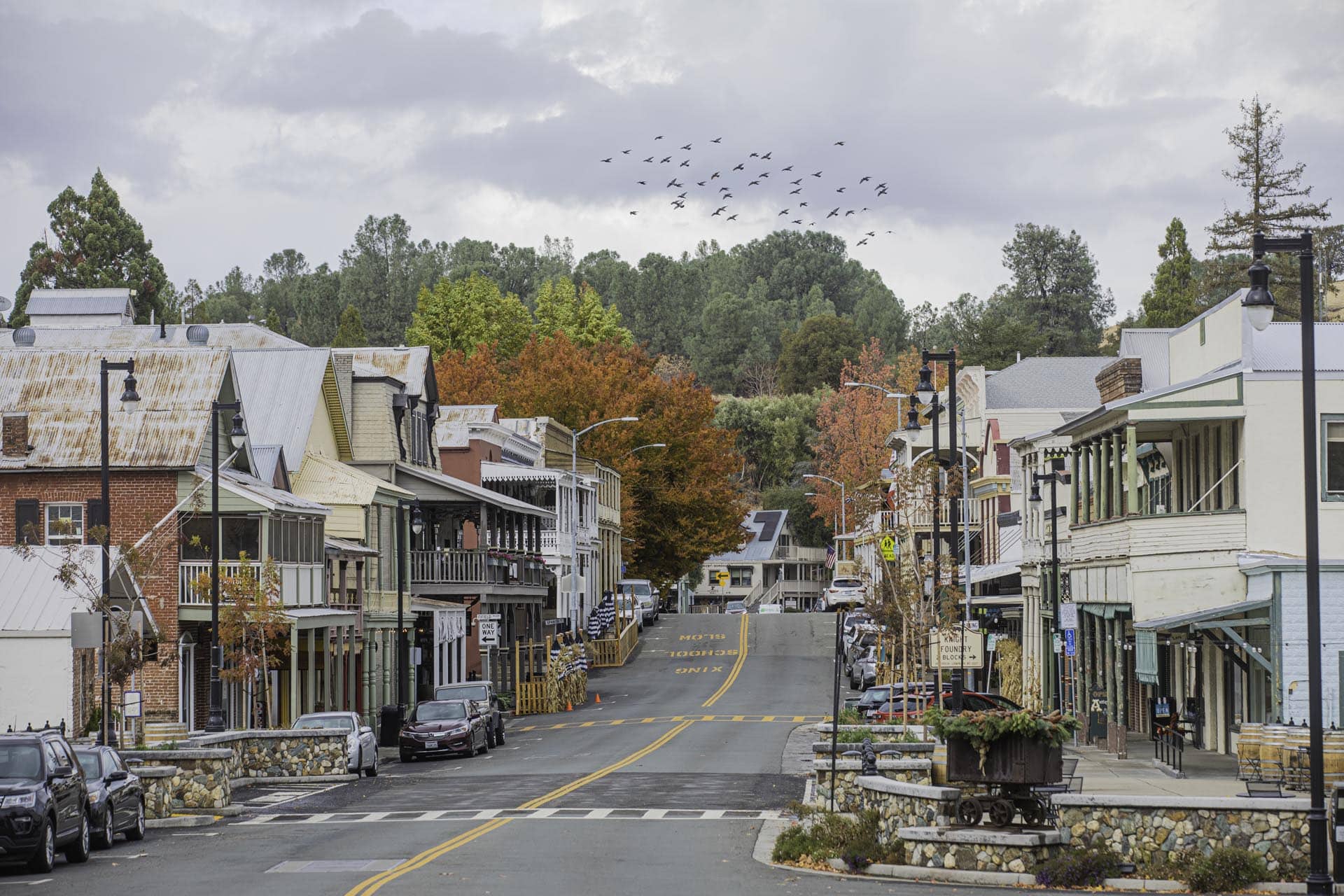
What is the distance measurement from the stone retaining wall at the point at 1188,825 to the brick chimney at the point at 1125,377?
25032 millimetres

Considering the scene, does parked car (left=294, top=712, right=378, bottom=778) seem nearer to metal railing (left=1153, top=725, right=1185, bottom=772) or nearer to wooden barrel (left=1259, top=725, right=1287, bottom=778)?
metal railing (left=1153, top=725, right=1185, bottom=772)

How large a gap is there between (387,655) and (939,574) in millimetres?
25115

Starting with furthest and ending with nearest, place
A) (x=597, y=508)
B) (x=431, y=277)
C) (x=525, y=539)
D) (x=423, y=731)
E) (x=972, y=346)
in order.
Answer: (x=431, y=277) → (x=972, y=346) → (x=597, y=508) → (x=525, y=539) → (x=423, y=731)

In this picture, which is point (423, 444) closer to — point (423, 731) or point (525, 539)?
point (525, 539)

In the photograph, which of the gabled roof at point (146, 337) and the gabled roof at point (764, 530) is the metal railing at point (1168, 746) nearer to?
the gabled roof at point (146, 337)

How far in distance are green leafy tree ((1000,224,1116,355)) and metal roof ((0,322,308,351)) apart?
86.2m

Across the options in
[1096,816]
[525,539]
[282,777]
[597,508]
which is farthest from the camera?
[597,508]

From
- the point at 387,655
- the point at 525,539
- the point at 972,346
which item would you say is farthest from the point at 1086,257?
the point at 387,655

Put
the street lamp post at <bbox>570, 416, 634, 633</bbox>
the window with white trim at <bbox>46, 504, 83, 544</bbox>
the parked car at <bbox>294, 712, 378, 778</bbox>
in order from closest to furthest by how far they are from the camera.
→ the parked car at <bbox>294, 712, 378, 778</bbox>
the window with white trim at <bbox>46, 504, 83, 544</bbox>
the street lamp post at <bbox>570, 416, 634, 633</bbox>

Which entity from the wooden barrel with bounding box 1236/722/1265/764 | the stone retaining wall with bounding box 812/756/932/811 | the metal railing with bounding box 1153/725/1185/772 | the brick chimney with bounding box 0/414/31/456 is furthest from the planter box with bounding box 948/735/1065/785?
the brick chimney with bounding box 0/414/31/456

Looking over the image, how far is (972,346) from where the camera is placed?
127875 millimetres

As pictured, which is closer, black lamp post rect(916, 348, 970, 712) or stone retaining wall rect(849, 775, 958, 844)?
stone retaining wall rect(849, 775, 958, 844)

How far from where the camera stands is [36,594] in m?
37.2

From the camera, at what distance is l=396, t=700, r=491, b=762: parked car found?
44.9m
